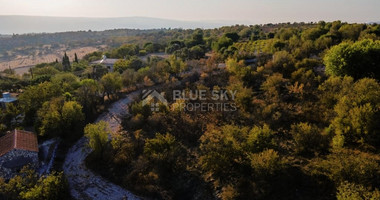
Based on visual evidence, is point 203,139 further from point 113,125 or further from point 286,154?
point 113,125

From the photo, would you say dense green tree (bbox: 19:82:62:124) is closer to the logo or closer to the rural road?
the rural road

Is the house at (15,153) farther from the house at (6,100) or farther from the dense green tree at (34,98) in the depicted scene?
the house at (6,100)

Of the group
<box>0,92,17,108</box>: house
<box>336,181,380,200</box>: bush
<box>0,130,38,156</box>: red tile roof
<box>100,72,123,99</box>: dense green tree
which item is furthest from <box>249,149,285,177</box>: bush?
<box>0,92,17,108</box>: house

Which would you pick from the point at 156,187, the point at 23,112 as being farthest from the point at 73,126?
the point at 156,187

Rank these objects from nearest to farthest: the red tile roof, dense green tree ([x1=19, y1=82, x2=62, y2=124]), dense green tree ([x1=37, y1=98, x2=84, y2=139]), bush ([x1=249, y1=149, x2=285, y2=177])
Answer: bush ([x1=249, y1=149, x2=285, y2=177]), the red tile roof, dense green tree ([x1=37, y1=98, x2=84, y2=139]), dense green tree ([x1=19, y1=82, x2=62, y2=124])

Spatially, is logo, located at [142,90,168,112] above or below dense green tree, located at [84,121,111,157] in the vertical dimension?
above

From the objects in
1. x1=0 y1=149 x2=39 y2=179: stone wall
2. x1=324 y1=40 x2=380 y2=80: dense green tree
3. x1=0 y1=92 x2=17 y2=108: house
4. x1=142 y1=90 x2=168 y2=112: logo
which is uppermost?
x1=324 y1=40 x2=380 y2=80: dense green tree

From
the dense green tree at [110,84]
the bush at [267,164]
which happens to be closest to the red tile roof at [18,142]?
the dense green tree at [110,84]
